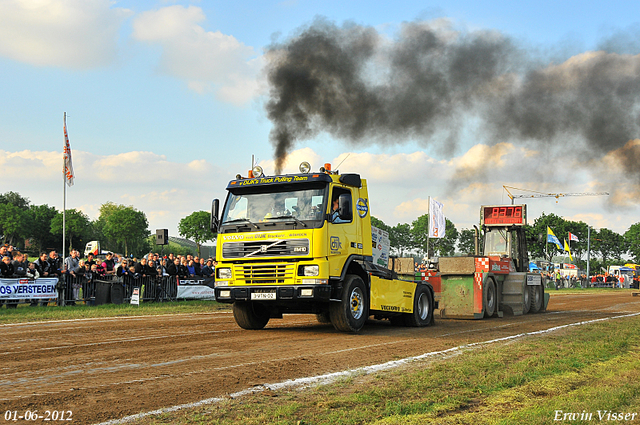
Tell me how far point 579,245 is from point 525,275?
96.0 meters

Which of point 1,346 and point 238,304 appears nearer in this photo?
point 1,346

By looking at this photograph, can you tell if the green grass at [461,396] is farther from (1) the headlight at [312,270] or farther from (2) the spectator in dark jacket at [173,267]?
(2) the spectator in dark jacket at [173,267]

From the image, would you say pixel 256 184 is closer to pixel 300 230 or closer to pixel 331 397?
pixel 300 230

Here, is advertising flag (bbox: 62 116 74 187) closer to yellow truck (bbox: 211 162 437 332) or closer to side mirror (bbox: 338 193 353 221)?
yellow truck (bbox: 211 162 437 332)

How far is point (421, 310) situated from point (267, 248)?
5.01 meters

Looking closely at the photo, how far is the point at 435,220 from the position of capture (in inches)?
1352

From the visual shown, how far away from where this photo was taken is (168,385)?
21.0 ft

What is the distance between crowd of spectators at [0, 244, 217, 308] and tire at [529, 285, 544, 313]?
1294 centimetres

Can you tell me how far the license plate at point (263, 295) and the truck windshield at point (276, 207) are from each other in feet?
4.34

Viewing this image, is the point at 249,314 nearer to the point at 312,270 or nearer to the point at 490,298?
the point at 312,270

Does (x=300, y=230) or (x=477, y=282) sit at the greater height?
(x=300, y=230)

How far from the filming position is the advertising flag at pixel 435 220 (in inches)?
1332

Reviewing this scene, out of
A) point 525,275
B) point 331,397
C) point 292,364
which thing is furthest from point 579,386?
point 525,275

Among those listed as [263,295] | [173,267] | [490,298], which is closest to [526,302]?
[490,298]
